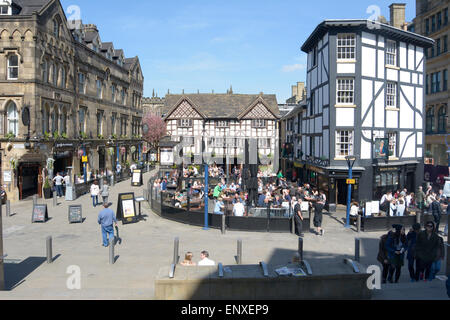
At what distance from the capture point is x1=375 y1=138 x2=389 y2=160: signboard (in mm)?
23391

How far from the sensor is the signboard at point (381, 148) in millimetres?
23391

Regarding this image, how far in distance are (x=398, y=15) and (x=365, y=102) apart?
12257 millimetres

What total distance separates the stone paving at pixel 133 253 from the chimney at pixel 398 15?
784 inches

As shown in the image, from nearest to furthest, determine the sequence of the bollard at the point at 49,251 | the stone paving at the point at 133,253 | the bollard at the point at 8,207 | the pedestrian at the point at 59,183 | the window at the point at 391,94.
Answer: the stone paving at the point at 133,253, the bollard at the point at 49,251, the bollard at the point at 8,207, the pedestrian at the point at 59,183, the window at the point at 391,94

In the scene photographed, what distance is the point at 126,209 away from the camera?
692 inches

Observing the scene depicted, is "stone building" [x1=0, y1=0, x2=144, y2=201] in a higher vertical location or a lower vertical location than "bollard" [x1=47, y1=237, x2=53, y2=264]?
higher

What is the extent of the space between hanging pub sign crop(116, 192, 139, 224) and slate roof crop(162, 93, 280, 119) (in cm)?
2874

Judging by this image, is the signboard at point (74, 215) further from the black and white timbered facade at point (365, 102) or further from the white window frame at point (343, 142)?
the white window frame at point (343, 142)

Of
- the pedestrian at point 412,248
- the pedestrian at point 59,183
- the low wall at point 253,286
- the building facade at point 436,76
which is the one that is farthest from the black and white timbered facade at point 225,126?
the low wall at point 253,286

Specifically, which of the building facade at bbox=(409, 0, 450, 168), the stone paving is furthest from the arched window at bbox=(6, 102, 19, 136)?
the building facade at bbox=(409, 0, 450, 168)

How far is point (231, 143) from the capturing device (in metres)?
45.5

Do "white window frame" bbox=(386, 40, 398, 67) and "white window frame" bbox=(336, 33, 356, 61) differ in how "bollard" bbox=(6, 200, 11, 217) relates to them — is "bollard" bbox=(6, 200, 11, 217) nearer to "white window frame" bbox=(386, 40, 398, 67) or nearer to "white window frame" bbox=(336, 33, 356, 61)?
"white window frame" bbox=(336, 33, 356, 61)
